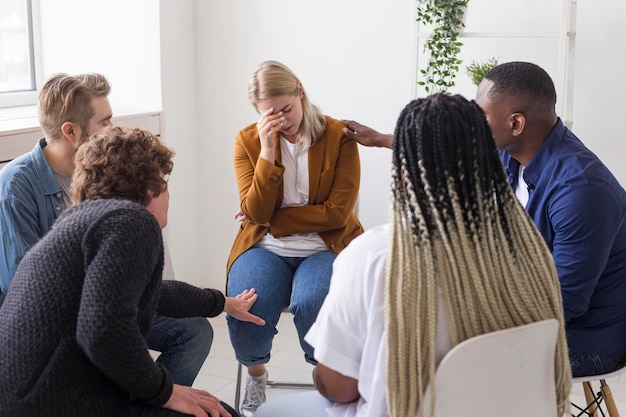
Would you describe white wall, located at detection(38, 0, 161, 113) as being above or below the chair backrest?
above

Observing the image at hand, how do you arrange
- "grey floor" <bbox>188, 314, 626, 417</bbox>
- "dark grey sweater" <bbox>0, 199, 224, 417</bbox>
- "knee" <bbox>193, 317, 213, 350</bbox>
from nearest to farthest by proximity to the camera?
"dark grey sweater" <bbox>0, 199, 224, 417</bbox> < "knee" <bbox>193, 317, 213, 350</bbox> < "grey floor" <bbox>188, 314, 626, 417</bbox>

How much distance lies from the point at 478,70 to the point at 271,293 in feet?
4.17

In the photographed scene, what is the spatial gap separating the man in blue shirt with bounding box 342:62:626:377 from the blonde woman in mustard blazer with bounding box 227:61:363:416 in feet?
2.26

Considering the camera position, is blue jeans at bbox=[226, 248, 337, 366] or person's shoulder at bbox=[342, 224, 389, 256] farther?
blue jeans at bbox=[226, 248, 337, 366]

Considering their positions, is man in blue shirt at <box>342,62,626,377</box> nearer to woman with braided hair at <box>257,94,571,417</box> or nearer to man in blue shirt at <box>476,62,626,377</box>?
man in blue shirt at <box>476,62,626,377</box>

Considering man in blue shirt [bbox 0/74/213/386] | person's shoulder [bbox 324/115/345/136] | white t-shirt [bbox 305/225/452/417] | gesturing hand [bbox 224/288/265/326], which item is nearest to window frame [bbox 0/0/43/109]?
man in blue shirt [bbox 0/74/213/386]

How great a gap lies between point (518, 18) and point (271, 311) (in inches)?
66.8

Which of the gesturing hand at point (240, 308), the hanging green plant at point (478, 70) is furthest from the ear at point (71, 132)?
the hanging green plant at point (478, 70)

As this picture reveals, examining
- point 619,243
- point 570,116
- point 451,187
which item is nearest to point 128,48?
point 570,116

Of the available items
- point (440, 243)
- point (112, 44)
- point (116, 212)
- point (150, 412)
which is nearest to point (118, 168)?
point (116, 212)

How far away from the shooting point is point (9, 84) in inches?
139

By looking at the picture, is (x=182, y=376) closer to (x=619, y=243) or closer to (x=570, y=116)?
(x=619, y=243)

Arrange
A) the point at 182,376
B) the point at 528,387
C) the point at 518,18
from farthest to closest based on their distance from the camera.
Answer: the point at 518,18 → the point at 182,376 → the point at 528,387

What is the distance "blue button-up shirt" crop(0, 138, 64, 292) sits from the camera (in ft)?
6.69
